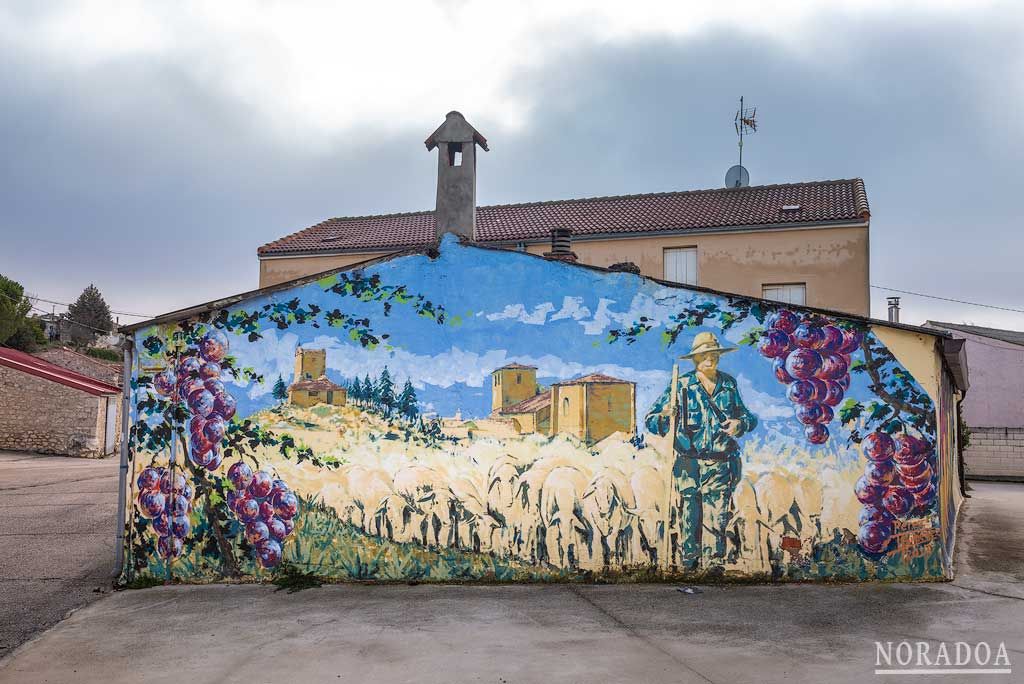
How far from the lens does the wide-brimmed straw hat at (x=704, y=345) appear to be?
8.75m

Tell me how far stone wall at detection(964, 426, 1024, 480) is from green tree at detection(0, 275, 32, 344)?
144 feet

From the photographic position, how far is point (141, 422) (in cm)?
895

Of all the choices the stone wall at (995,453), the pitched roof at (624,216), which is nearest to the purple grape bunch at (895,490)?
the pitched roof at (624,216)

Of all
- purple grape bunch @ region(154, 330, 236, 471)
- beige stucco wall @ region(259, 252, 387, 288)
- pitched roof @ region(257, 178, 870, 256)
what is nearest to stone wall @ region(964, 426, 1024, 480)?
pitched roof @ region(257, 178, 870, 256)

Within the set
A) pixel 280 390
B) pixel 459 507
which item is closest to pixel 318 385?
pixel 280 390

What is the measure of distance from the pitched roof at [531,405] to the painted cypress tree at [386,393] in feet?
4.02

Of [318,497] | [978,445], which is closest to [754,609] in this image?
[318,497]

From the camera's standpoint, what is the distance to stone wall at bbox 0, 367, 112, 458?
25.3 meters

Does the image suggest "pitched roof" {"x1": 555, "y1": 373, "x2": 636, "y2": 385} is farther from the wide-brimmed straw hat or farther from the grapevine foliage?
the grapevine foliage

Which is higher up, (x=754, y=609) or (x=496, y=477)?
(x=496, y=477)

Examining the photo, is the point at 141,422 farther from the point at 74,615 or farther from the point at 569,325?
the point at 569,325

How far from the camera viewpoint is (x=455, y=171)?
9969mm

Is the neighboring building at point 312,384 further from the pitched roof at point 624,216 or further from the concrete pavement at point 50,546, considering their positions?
the pitched roof at point 624,216

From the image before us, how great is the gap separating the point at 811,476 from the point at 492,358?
11.8 feet
